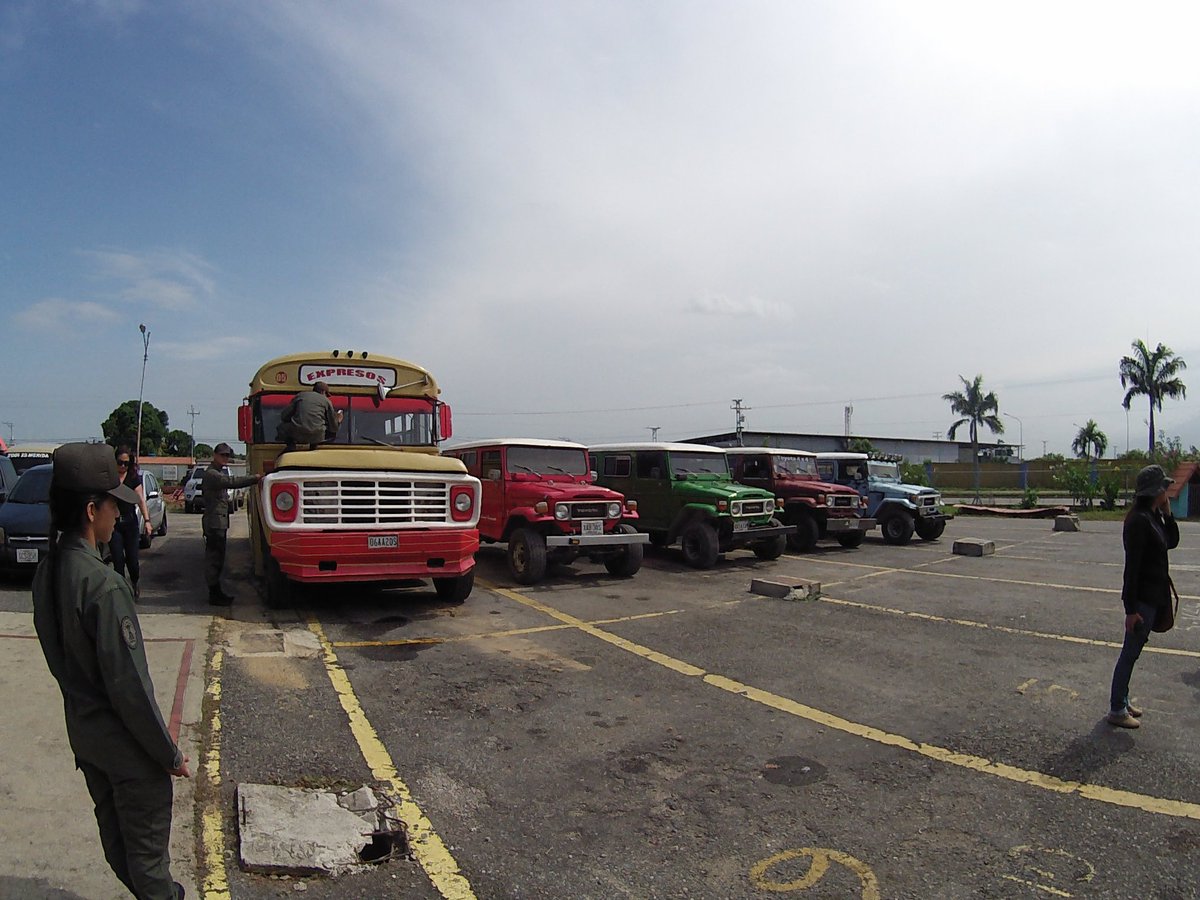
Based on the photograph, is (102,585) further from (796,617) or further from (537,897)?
(796,617)

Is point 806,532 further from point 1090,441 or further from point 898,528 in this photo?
point 1090,441

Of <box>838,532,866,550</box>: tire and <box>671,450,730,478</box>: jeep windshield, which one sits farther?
<box>838,532,866,550</box>: tire

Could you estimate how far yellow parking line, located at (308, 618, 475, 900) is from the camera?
317cm

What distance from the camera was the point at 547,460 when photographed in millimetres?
11750

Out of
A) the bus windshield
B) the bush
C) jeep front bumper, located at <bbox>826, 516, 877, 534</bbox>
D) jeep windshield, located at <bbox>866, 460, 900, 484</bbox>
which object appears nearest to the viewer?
the bus windshield

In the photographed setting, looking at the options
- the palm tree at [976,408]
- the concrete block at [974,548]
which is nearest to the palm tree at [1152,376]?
the palm tree at [976,408]

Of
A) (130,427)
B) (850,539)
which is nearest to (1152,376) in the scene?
(850,539)

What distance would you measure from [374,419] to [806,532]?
8.82m

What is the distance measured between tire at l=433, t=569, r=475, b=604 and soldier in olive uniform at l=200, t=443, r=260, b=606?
2.24 m

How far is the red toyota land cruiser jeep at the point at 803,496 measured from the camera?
14594mm

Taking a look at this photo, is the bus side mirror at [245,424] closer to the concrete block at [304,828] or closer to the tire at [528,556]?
the tire at [528,556]

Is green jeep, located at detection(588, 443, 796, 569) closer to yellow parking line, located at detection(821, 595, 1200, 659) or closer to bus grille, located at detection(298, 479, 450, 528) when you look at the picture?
yellow parking line, located at detection(821, 595, 1200, 659)

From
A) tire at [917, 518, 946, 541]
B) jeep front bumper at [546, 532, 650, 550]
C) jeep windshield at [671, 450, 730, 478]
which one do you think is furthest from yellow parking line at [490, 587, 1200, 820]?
tire at [917, 518, 946, 541]

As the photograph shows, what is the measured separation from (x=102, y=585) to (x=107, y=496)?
30 cm
